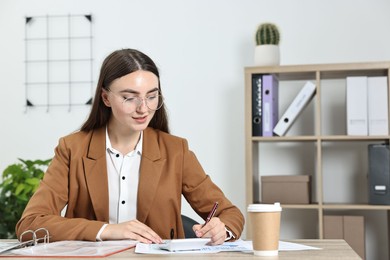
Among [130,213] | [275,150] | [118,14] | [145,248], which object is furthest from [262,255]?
[118,14]

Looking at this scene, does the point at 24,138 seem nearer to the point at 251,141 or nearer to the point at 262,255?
the point at 251,141

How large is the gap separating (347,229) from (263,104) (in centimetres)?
82

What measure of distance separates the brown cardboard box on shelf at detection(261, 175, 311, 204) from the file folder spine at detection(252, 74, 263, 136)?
28 cm

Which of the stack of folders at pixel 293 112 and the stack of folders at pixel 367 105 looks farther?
the stack of folders at pixel 293 112

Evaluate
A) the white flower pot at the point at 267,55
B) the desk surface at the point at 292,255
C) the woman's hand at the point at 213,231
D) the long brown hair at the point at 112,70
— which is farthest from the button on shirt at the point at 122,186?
the white flower pot at the point at 267,55

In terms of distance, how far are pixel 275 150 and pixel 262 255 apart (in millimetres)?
2403

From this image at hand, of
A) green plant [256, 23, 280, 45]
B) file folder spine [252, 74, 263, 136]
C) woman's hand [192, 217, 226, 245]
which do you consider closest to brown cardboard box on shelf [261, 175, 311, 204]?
file folder spine [252, 74, 263, 136]

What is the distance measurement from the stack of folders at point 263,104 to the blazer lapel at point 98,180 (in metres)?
1.52

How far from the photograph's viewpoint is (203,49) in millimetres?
4066

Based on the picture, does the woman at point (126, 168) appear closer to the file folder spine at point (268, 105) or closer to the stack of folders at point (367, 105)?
the file folder spine at point (268, 105)

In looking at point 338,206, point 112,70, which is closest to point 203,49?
point 338,206

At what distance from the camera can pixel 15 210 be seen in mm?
3807

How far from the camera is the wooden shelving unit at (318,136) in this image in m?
Answer: 3.60

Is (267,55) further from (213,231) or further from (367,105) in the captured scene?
(213,231)
